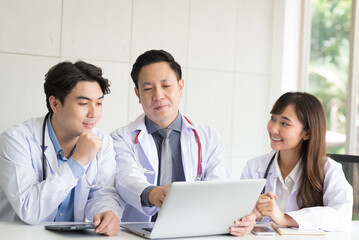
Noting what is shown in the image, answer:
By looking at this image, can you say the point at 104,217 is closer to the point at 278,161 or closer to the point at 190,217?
the point at 190,217

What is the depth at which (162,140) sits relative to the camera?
2740 mm

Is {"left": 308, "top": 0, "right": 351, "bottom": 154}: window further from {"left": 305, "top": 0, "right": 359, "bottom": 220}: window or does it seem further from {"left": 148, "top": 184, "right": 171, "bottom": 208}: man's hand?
{"left": 148, "top": 184, "right": 171, "bottom": 208}: man's hand

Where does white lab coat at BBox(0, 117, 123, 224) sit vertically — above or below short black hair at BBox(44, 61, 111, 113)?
below

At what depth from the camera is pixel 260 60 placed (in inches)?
209

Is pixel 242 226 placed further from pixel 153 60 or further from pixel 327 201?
pixel 153 60

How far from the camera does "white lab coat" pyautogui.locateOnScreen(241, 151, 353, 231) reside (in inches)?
89.1

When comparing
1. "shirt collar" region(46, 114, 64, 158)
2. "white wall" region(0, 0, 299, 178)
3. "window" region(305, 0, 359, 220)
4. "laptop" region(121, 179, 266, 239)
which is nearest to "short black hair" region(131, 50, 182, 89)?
"shirt collar" region(46, 114, 64, 158)

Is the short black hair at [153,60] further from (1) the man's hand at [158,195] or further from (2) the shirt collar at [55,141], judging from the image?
(1) the man's hand at [158,195]

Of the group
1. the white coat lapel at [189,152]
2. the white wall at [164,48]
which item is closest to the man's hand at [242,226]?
the white coat lapel at [189,152]

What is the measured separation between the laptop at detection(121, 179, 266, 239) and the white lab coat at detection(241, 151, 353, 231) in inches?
14.7

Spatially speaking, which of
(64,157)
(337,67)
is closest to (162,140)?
(64,157)

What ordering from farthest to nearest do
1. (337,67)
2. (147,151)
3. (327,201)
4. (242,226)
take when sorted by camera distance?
(337,67) < (147,151) < (327,201) < (242,226)

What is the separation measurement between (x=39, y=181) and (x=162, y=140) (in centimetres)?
72

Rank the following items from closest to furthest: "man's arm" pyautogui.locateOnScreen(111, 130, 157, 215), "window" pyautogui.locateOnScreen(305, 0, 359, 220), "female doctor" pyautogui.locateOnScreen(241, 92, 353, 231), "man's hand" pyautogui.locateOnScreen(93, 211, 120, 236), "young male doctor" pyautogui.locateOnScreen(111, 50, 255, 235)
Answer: "man's hand" pyautogui.locateOnScreen(93, 211, 120, 236), "man's arm" pyautogui.locateOnScreen(111, 130, 157, 215), "female doctor" pyautogui.locateOnScreen(241, 92, 353, 231), "young male doctor" pyautogui.locateOnScreen(111, 50, 255, 235), "window" pyautogui.locateOnScreen(305, 0, 359, 220)
